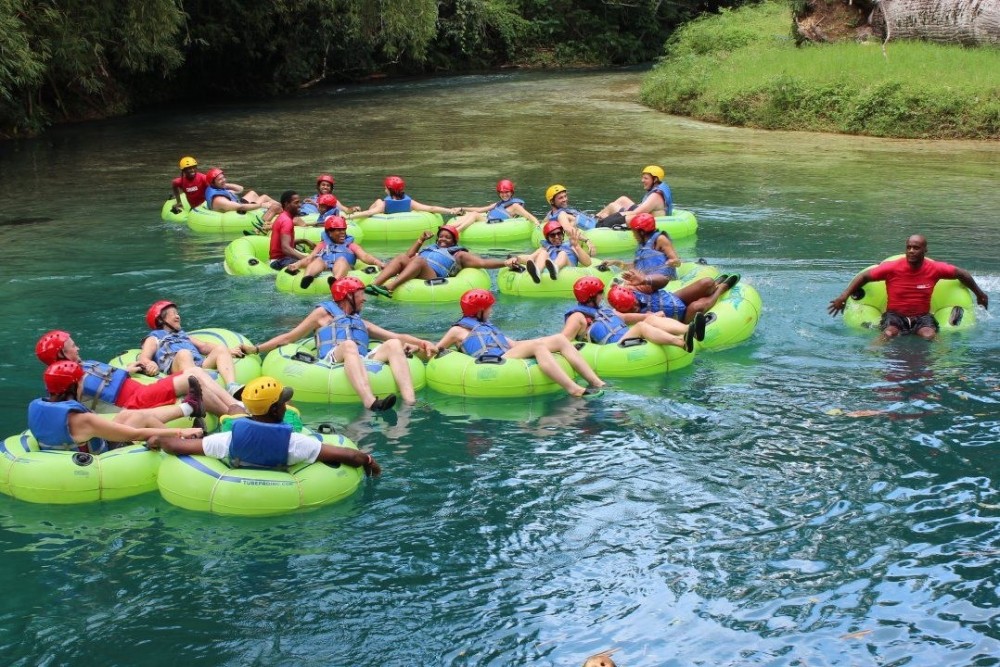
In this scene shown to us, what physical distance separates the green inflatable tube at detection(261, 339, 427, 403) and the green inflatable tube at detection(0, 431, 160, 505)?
6.29 feet

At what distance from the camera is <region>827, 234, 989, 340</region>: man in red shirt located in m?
10.7

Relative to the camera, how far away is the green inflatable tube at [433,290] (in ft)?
41.5

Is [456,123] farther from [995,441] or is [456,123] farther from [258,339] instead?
[995,441]

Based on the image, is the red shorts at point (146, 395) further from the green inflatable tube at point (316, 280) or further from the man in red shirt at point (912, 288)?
the man in red shirt at point (912, 288)

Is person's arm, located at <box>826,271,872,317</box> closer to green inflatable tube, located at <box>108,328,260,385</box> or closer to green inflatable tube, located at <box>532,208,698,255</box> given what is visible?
green inflatable tube, located at <box>532,208,698,255</box>

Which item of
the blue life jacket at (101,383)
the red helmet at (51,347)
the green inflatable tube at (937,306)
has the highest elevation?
the red helmet at (51,347)

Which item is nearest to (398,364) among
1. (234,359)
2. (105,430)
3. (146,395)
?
(234,359)

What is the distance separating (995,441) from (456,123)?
2051 centimetres

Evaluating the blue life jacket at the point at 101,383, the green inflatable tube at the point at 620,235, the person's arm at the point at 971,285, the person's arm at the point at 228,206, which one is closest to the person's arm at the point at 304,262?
the green inflatable tube at the point at 620,235

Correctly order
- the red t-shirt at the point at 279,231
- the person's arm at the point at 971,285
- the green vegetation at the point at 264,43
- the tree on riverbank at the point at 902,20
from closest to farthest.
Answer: the person's arm at the point at 971,285
the red t-shirt at the point at 279,231
the green vegetation at the point at 264,43
the tree on riverbank at the point at 902,20

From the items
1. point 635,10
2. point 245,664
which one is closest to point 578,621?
point 245,664

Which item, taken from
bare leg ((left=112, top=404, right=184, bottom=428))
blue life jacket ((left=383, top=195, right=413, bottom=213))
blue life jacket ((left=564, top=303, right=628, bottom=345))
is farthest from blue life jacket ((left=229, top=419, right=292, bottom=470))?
blue life jacket ((left=383, top=195, right=413, bottom=213))

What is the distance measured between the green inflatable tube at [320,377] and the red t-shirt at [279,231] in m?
4.30

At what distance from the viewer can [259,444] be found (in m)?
7.51
